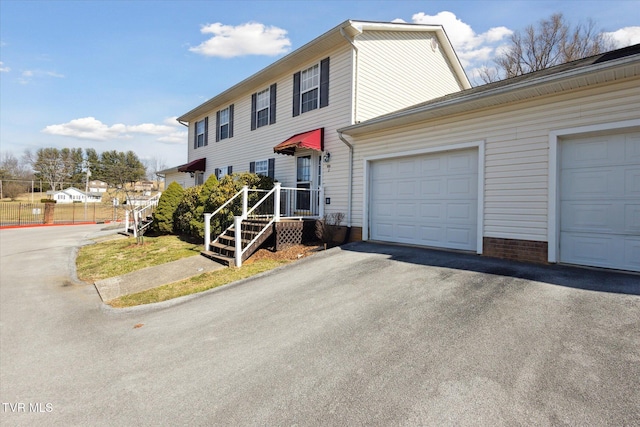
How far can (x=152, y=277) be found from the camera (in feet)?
25.2

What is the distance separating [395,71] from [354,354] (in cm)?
997

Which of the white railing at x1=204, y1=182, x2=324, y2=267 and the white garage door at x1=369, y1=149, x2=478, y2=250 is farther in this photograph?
the white railing at x1=204, y1=182, x2=324, y2=267

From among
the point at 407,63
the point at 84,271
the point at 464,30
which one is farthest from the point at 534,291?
the point at 464,30

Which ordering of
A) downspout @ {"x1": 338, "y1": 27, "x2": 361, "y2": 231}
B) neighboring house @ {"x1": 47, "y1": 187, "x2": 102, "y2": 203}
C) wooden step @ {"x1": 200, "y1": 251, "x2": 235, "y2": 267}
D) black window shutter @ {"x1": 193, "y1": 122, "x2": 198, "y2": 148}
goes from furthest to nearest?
neighboring house @ {"x1": 47, "y1": 187, "x2": 102, "y2": 203} < black window shutter @ {"x1": 193, "y1": 122, "x2": 198, "y2": 148} < downspout @ {"x1": 338, "y1": 27, "x2": 361, "y2": 231} < wooden step @ {"x1": 200, "y1": 251, "x2": 235, "y2": 267}

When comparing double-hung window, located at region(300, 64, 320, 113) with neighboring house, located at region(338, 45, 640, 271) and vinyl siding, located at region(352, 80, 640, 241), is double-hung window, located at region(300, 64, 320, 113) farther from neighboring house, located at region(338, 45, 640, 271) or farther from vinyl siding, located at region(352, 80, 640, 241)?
vinyl siding, located at region(352, 80, 640, 241)

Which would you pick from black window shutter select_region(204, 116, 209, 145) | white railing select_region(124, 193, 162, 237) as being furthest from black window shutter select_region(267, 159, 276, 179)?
black window shutter select_region(204, 116, 209, 145)

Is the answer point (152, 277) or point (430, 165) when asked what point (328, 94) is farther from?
point (152, 277)

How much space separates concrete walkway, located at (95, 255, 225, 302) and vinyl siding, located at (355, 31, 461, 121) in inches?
237

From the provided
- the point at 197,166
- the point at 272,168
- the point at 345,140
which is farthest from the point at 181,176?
the point at 345,140

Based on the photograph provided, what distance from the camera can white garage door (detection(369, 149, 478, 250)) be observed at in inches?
279

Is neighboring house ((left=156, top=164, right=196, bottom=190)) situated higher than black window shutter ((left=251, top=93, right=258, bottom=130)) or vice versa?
black window shutter ((left=251, top=93, right=258, bottom=130))

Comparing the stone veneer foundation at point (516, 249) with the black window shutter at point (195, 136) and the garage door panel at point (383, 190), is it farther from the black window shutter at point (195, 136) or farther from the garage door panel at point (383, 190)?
the black window shutter at point (195, 136)

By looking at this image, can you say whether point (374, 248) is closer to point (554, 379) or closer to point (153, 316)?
point (153, 316)

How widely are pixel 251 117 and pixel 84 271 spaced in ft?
27.2
